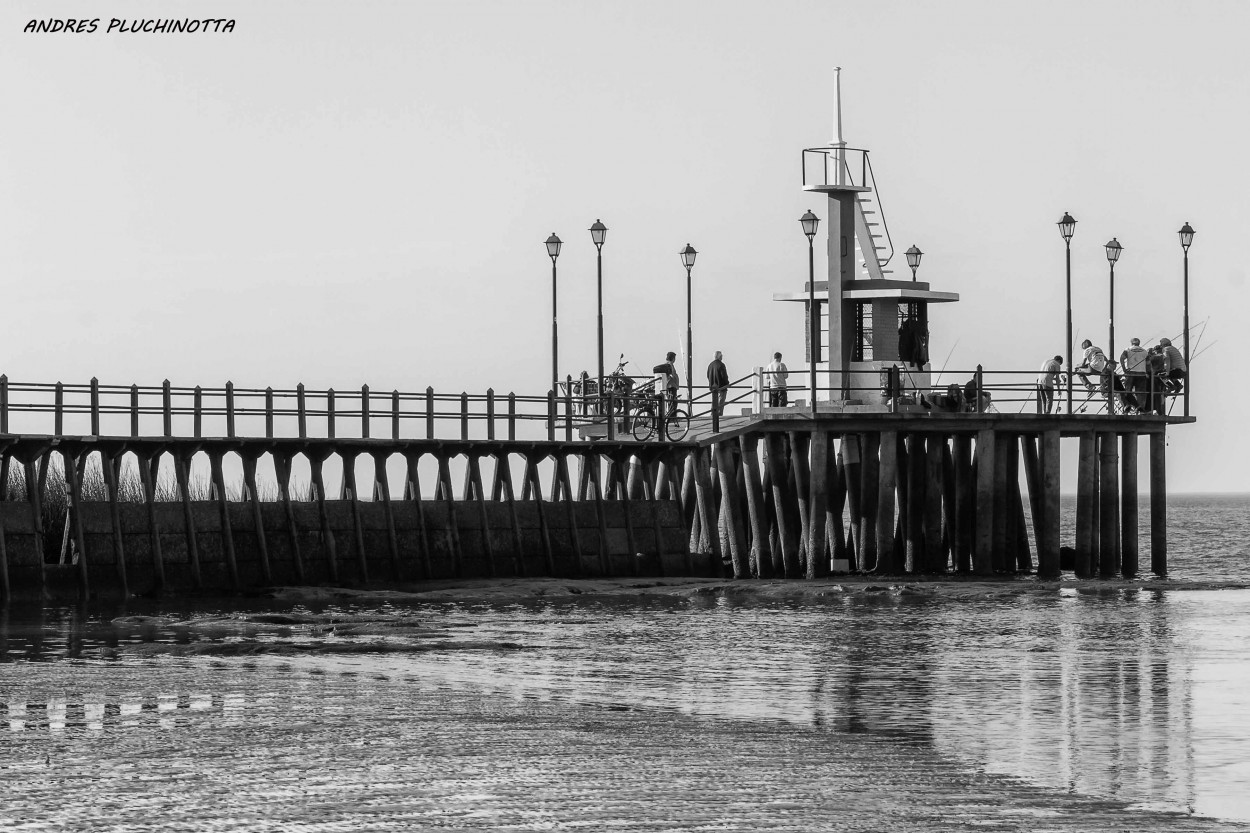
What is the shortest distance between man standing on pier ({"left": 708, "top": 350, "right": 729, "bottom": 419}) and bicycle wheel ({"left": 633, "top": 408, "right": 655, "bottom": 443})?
132 centimetres

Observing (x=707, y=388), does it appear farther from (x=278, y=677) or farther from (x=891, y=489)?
(x=278, y=677)

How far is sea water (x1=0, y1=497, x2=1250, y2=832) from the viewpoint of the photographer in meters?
12.9

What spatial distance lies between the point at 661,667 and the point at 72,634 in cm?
873

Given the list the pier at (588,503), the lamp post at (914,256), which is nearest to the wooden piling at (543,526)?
the pier at (588,503)

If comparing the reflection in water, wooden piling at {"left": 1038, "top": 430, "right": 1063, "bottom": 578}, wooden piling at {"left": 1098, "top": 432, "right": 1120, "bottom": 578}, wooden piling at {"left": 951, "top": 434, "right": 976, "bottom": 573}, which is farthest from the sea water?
wooden piling at {"left": 1098, "top": 432, "right": 1120, "bottom": 578}

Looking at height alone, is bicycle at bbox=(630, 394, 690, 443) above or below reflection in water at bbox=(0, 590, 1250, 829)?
above

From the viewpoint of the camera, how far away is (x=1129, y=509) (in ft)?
135

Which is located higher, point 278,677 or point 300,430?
point 300,430

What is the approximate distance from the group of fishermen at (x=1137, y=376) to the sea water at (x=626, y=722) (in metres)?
12.7

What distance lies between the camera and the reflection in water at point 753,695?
575 inches

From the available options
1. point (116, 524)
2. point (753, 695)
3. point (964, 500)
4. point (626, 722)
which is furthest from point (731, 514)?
→ point (626, 722)

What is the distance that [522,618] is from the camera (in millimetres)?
29766

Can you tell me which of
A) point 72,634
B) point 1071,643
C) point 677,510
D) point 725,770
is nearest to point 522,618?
point 72,634

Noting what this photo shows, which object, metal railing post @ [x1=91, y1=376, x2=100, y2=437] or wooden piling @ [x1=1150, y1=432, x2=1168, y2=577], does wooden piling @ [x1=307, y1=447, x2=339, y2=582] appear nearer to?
metal railing post @ [x1=91, y1=376, x2=100, y2=437]
